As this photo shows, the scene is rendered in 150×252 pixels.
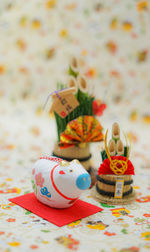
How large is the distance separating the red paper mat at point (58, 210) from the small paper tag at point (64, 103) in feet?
1.77

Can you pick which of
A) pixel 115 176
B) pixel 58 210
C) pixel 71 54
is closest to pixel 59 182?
pixel 58 210

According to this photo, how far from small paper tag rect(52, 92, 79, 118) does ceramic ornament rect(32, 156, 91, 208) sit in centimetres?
40

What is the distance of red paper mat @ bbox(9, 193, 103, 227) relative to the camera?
147cm

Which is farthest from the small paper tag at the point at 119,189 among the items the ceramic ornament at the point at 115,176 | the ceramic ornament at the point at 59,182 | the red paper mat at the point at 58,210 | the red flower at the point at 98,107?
the red flower at the point at 98,107

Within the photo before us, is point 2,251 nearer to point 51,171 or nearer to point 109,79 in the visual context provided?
point 51,171

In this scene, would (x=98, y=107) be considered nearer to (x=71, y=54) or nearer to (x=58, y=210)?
(x=58, y=210)

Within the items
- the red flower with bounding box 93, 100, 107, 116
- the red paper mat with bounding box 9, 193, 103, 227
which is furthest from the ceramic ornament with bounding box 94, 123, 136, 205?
the red flower with bounding box 93, 100, 107, 116

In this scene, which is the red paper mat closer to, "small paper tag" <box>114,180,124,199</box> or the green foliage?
"small paper tag" <box>114,180,124,199</box>

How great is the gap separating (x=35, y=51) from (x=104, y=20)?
0.87m

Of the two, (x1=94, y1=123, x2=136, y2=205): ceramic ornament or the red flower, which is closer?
(x1=94, y1=123, x2=136, y2=205): ceramic ornament

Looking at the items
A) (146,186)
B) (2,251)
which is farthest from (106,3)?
(2,251)

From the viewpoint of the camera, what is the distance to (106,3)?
11.7ft

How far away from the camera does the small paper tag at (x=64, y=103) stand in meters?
1.91

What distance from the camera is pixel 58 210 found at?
1.56 m
